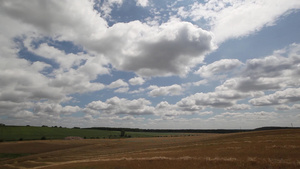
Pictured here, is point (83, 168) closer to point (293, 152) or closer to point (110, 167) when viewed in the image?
point (110, 167)

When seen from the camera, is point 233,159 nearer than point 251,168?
No

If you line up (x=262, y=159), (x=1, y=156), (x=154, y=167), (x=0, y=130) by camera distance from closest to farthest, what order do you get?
(x=262, y=159)
(x=154, y=167)
(x=1, y=156)
(x=0, y=130)

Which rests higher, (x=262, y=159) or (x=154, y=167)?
(x=262, y=159)

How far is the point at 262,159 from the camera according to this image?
73.4 ft

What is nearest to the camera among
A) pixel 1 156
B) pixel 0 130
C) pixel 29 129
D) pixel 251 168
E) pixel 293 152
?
pixel 251 168

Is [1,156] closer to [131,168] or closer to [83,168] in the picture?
[83,168]

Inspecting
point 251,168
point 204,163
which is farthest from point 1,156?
point 251,168

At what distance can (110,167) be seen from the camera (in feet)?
96.5

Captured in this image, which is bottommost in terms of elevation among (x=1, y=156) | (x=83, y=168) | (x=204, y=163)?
(x=1, y=156)

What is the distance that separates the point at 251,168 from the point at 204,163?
584 cm

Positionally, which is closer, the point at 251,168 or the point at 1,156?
the point at 251,168

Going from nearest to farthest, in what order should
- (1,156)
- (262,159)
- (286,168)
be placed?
(286,168) < (262,159) < (1,156)

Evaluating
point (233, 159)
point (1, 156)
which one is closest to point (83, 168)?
point (233, 159)

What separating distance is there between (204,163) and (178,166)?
11.3 ft
